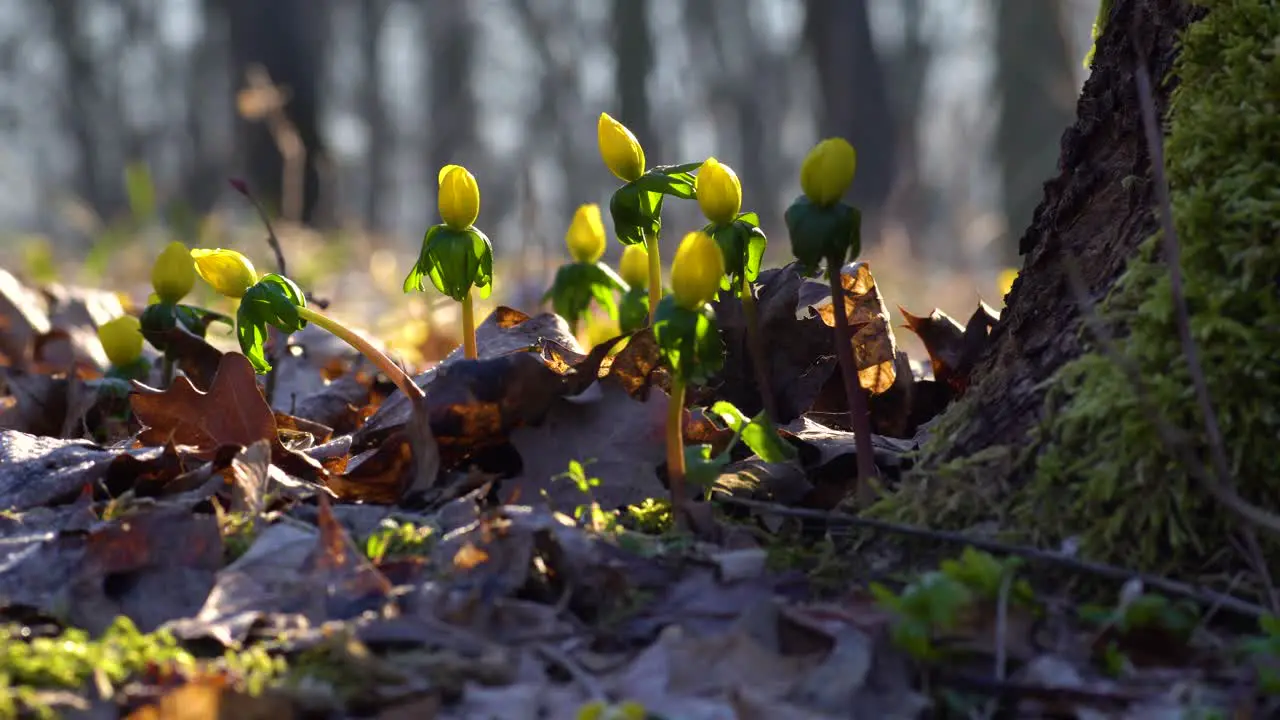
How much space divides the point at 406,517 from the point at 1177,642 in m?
1.01

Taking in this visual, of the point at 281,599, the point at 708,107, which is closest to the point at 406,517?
the point at 281,599

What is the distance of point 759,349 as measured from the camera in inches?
75.2

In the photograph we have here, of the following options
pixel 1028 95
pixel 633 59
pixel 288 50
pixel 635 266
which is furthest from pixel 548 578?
pixel 633 59

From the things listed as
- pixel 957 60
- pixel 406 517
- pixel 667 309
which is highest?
pixel 957 60

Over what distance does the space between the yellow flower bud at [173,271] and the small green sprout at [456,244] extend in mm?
521

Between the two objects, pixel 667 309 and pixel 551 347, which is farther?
pixel 551 347

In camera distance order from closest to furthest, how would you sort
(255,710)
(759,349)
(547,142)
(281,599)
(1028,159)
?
(255,710) < (281,599) < (759,349) < (1028,159) < (547,142)

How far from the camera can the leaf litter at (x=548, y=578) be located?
3.85ft

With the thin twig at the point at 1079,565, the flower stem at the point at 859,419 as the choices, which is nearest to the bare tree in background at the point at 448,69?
the flower stem at the point at 859,419

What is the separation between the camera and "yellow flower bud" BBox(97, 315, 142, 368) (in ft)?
7.94

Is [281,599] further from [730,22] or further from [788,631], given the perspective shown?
[730,22]

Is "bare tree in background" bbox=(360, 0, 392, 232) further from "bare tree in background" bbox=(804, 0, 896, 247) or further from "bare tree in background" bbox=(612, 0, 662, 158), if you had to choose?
"bare tree in background" bbox=(804, 0, 896, 247)

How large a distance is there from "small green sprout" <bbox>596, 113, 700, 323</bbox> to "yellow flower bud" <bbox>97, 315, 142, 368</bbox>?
1191mm

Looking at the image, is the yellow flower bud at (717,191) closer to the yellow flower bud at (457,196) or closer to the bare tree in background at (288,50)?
the yellow flower bud at (457,196)
